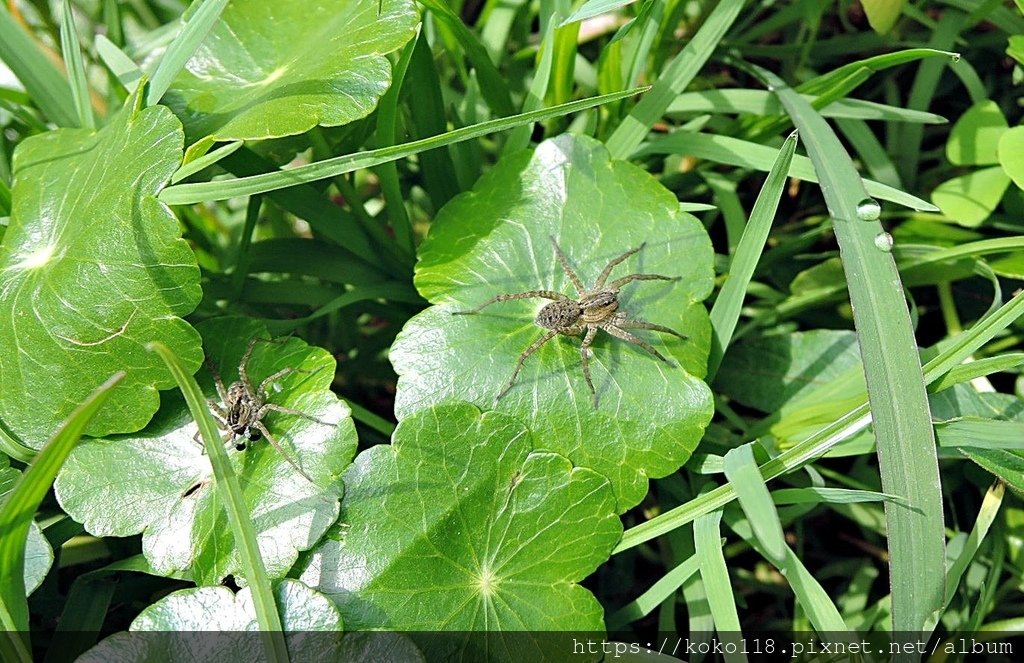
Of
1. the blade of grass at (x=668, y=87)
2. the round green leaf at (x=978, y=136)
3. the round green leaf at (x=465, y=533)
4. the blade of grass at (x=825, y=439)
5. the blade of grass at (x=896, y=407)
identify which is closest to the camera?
the blade of grass at (x=896, y=407)

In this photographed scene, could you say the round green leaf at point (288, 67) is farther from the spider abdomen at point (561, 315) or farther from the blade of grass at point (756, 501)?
the blade of grass at point (756, 501)

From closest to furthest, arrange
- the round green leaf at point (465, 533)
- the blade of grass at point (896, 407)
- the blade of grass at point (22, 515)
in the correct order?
the blade of grass at point (22, 515) → the blade of grass at point (896, 407) → the round green leaf at point (465, 533)

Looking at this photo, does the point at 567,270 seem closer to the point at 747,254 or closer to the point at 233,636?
the point at 747,254

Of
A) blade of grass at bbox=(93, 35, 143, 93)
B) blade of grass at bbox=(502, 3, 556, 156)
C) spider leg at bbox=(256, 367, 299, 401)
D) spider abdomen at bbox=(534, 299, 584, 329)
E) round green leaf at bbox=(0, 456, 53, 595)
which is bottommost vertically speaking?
round green leaf at bbox=(0, 456, 53, 595)

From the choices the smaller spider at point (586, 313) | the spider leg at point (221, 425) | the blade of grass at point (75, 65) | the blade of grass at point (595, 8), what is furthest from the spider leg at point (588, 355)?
the blade of grass at point (75, 65)

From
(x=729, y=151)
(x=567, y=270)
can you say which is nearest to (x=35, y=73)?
(x=567, y=270)

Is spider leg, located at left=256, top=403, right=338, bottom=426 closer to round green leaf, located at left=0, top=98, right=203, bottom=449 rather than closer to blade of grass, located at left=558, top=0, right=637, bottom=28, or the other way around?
round green leaf, located at left=0, top=98, right=203, bottom=449

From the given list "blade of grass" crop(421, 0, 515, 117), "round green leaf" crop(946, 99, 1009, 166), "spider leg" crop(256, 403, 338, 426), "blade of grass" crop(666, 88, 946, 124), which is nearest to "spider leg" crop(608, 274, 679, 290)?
"blade of grass" crop(666, 88, 946, 124)
